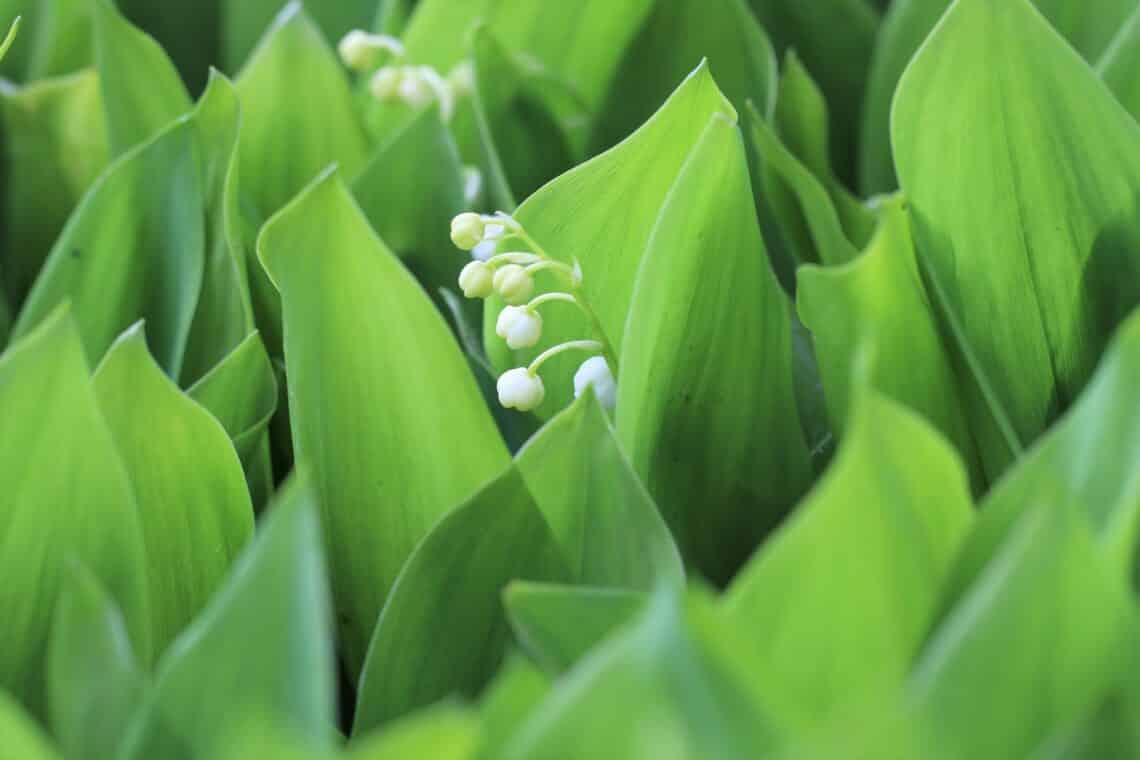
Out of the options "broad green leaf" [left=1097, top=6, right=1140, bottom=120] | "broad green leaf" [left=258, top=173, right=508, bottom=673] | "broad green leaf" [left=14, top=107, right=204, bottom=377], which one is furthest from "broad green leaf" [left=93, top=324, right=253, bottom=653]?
"broad green leaf" [left=1097, top=6, right=1140, bottom=120]

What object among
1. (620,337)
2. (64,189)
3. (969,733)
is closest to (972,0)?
(620,337)

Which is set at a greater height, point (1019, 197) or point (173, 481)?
point (1019, 197)

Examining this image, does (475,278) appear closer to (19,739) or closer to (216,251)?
(216,251)

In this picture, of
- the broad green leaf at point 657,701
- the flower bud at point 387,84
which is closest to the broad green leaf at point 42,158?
the flower bud at point 387,84

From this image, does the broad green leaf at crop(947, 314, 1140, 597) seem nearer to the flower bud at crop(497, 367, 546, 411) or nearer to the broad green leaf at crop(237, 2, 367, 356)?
the flower bud at crop(497, 367, 546, 411)

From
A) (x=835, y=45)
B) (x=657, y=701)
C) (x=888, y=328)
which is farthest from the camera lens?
(x=835, y=45)

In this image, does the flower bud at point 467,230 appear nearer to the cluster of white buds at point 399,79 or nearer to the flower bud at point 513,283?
the flower bud at point 513,283

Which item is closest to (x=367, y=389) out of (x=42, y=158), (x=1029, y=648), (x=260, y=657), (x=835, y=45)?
(x=260, y=657)
